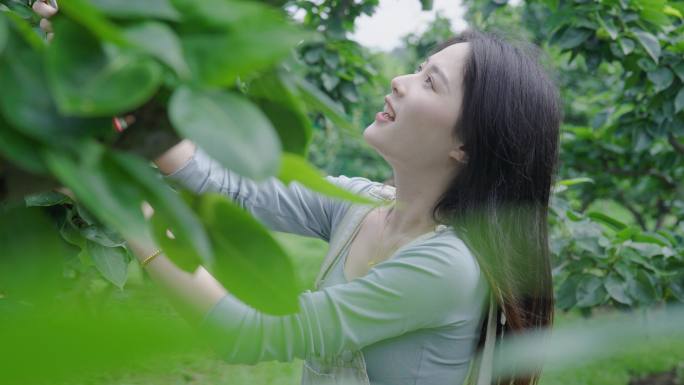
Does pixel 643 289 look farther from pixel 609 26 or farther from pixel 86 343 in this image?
pixel 86 343

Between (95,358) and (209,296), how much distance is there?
0.61m

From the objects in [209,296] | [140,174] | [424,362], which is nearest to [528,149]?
[424,362]

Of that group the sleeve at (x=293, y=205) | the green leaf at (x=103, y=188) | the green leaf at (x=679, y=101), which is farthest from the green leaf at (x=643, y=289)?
the green leaf at (x=103, y=188)

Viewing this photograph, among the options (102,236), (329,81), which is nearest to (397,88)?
(102,236)

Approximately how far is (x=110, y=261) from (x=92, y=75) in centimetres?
76

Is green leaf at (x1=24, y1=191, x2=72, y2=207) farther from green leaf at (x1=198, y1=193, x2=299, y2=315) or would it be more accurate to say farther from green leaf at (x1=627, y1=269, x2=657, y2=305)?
green leaf at (x1=627, y1=269, x2=657, y2=305)

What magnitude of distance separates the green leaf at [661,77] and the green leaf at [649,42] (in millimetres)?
104

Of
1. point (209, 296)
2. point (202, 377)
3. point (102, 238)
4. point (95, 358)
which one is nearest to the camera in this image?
point (95, 358)

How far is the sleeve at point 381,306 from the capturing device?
924 millimetres

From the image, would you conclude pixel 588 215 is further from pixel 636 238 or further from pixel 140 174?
pixel 140 174

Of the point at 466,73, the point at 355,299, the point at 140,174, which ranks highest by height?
the point at 140,174

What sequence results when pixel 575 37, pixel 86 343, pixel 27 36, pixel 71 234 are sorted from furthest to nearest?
pixel 575 37, pixel 71 234, pixel 27 36, pixel 86 343

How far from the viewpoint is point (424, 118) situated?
106 cm

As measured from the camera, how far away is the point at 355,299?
976 millimetres
